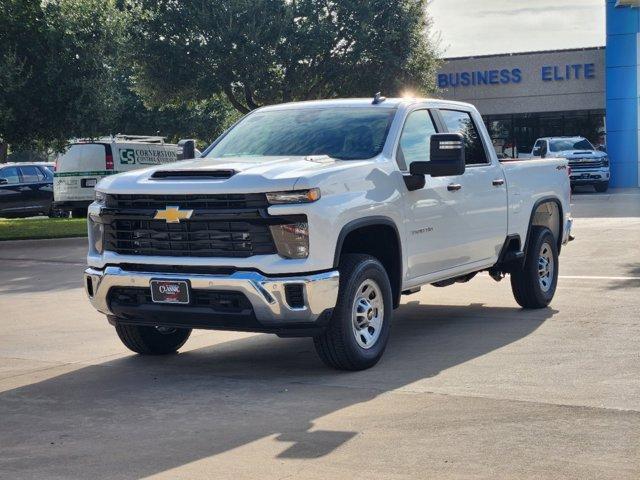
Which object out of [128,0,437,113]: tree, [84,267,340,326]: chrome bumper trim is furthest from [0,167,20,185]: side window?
[84,267,340,326]: chrome bumper trim

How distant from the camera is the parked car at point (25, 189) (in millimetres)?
29502

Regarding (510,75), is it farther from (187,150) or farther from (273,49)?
(187,150)

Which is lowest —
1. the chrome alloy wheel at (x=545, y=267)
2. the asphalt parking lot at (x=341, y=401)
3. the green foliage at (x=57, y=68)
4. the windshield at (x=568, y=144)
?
the asphalt parking lot at (x=341, y=401)

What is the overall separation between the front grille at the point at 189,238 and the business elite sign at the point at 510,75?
42.5 m

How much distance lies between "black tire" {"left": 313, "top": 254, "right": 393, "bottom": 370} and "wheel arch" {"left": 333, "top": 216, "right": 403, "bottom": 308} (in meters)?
0.22

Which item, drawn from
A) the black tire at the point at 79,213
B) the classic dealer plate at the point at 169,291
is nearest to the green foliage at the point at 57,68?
the black tire at the point at 79,213

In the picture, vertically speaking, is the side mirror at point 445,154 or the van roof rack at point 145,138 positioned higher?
the van roof rack at point 145,138

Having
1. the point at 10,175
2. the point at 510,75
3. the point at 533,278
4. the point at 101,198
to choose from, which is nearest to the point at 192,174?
the point at 101,198

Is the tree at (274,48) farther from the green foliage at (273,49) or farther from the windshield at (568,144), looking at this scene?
the windshield at (568,144)

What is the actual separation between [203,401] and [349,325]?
3.84ft

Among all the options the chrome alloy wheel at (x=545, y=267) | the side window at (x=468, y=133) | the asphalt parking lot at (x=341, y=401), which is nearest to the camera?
the asphalt parking lot at (x=341, y=401)

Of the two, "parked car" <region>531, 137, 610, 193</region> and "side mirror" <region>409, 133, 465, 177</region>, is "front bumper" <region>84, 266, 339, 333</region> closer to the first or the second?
"side mirror" <region>409, 133, 465, 177</region>

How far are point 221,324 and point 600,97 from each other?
43.0 m

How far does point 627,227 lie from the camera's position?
20.2m
